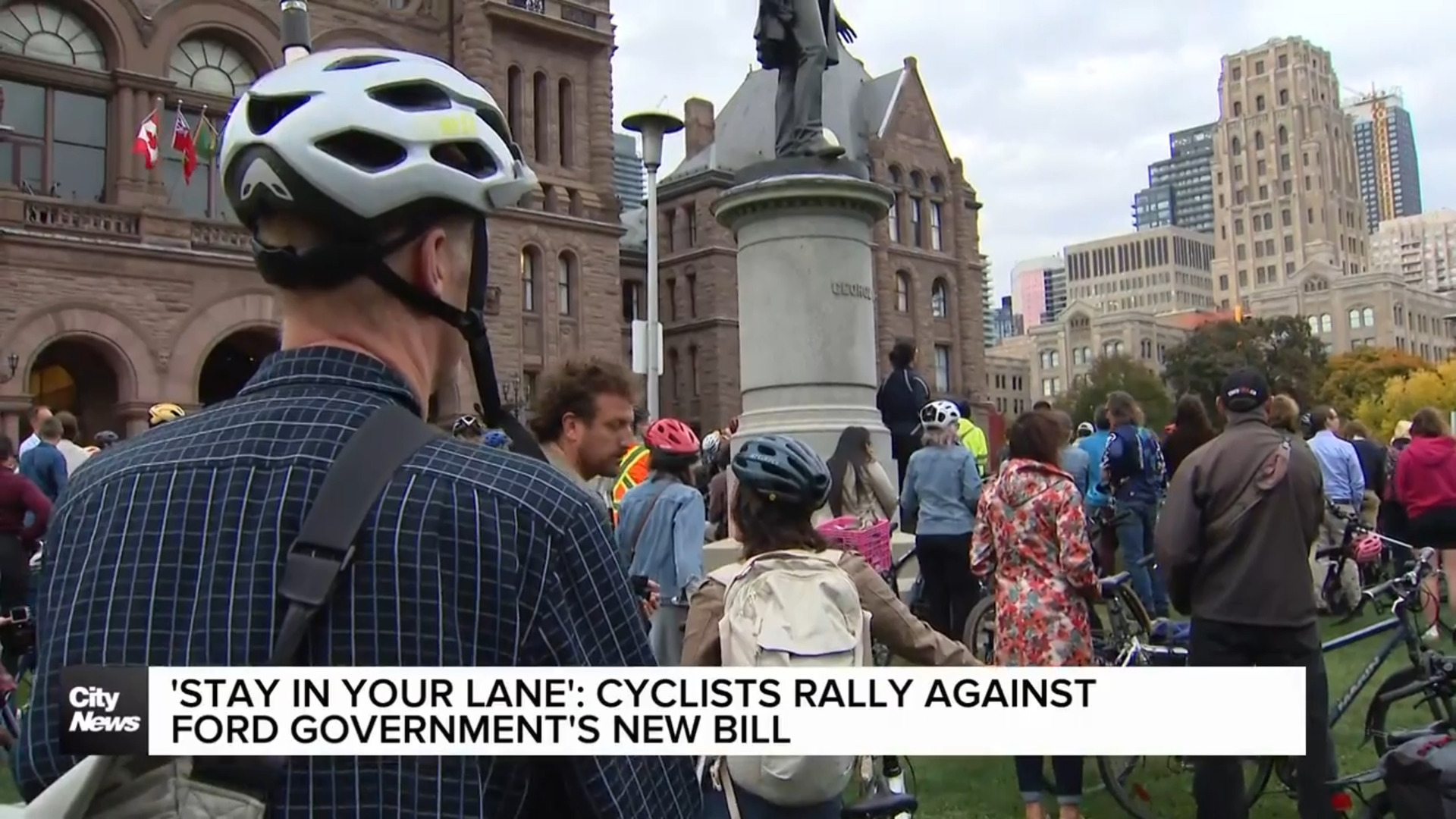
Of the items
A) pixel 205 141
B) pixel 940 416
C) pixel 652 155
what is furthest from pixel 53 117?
pixel 940 416

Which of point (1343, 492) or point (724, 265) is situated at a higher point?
point (724, 265)

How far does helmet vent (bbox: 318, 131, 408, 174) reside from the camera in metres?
1.78

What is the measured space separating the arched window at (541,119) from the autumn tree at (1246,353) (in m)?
49.8

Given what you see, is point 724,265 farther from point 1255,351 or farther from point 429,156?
point 429,156

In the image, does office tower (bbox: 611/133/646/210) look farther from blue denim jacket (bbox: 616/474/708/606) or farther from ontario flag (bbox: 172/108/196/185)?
blue denim jacket (bbox: 616/474/708/606)

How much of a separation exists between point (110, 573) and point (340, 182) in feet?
2.00

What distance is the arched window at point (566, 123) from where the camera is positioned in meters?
39.8

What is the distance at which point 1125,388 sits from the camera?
253ft

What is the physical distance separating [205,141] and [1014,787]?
2688 centimetres

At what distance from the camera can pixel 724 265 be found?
173 ft

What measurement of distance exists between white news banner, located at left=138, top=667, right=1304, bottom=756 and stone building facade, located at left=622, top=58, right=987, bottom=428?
47.6 meters

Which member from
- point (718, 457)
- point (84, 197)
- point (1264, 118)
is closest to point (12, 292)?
point (84, 197)

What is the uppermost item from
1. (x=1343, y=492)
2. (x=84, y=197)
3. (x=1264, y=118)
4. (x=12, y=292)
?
(x=1264, y=118)

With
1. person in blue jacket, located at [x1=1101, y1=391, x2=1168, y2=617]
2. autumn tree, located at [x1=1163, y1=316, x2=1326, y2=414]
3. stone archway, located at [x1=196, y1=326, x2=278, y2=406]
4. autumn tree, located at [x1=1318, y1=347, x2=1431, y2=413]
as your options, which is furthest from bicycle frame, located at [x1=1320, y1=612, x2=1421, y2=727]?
autumn tree, located at [x1=1318, y1=347, x2=1431, y2=413]
